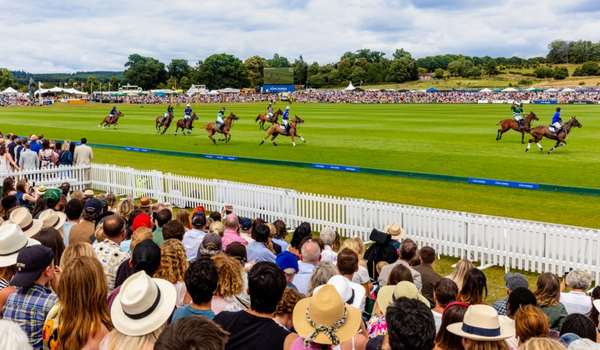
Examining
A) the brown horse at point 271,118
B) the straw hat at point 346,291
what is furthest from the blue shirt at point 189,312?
the brown horse at point 271,118

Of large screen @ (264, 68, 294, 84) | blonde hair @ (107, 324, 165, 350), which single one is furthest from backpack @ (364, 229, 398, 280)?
large screen @ (264, 68, 294, 84)

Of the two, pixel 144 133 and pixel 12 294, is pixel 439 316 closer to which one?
pixel 12 294

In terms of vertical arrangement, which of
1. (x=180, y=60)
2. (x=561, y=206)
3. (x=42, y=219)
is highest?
(x=180, y=60)

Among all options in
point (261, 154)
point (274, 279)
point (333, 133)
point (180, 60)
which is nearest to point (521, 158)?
point (261, 154)

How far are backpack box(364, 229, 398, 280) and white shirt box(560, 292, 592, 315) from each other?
8.88 feet

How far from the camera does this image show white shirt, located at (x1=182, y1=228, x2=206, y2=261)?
29.9 ft

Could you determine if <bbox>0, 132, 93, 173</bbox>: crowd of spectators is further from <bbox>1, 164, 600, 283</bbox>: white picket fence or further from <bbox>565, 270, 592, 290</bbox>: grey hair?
<bbox>565, 270, 592, 290</bbox>: grey hair

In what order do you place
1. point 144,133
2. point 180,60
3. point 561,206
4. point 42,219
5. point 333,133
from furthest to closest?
point 180,60, point 144,133, point 333,133, point 561,206, point 42,219

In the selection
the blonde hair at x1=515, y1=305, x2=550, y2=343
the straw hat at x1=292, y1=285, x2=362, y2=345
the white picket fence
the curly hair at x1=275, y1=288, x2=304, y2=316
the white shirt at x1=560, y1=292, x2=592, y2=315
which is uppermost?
the straw hat at x1=292, y1=285, x2=362, y2=345

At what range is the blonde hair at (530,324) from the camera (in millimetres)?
5039

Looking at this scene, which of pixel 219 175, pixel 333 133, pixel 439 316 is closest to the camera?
pixel 439 316

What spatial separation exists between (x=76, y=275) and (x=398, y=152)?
978 inches

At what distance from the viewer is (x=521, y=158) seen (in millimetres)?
25875

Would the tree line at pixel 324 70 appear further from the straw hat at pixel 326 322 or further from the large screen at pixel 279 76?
the straw hat at pixel 326 322
